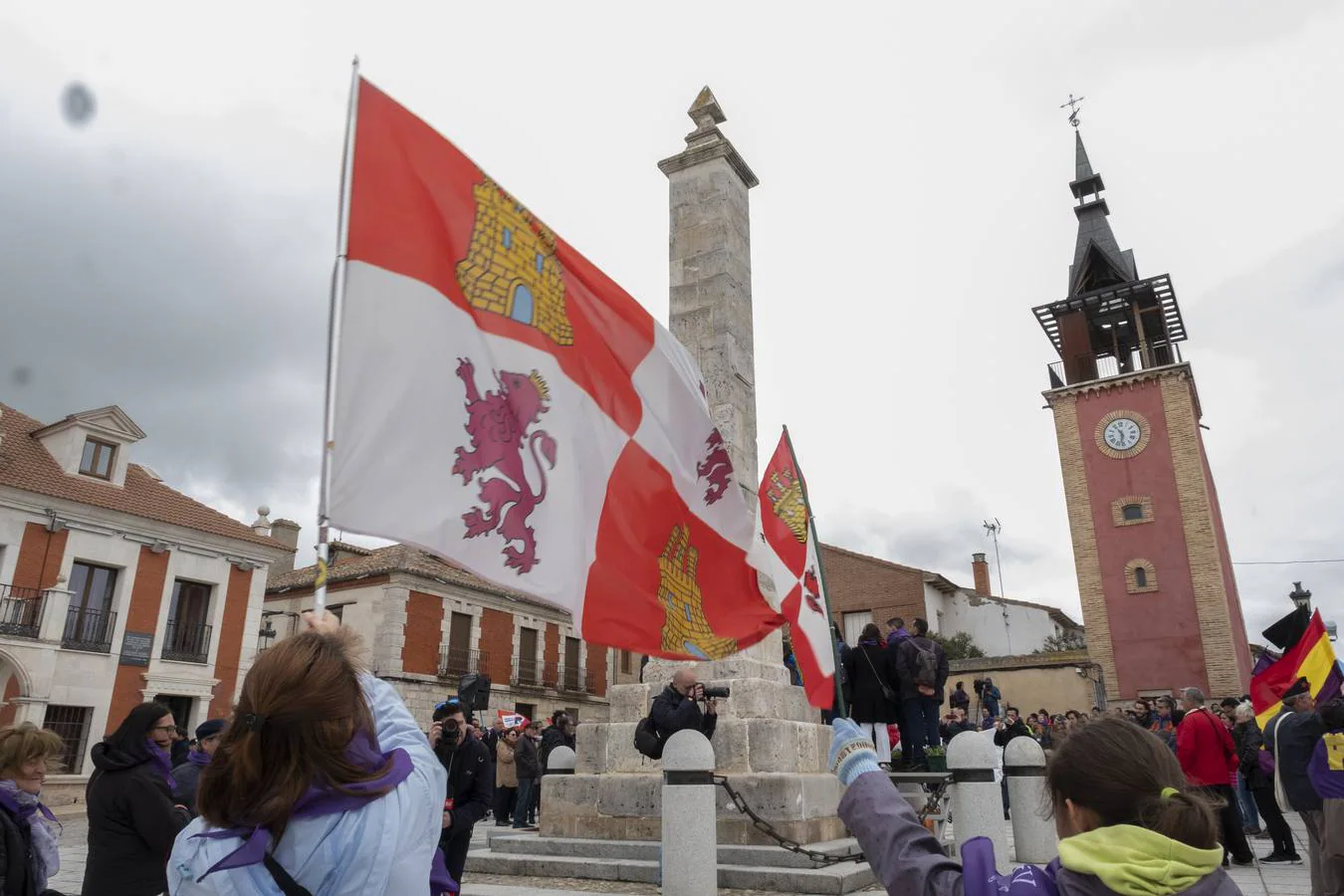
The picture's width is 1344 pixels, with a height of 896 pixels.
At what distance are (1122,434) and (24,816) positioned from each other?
38.5m

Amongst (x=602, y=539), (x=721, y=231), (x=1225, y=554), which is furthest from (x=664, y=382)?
(x=1225, y=554)

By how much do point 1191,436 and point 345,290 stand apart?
3768cm

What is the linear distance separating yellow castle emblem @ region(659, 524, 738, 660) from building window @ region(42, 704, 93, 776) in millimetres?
20422

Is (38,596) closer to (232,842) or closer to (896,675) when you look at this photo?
(896,675)

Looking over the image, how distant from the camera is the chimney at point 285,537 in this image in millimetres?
33750

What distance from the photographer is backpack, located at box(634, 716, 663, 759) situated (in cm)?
666

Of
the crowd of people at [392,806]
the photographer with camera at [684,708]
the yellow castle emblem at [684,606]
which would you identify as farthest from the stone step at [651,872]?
the crowd of people at [392,806]

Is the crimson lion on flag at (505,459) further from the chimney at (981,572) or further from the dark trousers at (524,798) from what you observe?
the chimney at (981,572)

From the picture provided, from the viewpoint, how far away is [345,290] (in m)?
3.00

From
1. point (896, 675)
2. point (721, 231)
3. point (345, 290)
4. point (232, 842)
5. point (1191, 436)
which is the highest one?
point (1191, 436)

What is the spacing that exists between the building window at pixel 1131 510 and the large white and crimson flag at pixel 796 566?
33942 mm

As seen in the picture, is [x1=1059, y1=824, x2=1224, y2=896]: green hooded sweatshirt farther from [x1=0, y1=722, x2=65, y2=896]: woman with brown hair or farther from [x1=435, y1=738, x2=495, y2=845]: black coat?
[x1=435, y1=738, x2=495, y2=845]: black coat

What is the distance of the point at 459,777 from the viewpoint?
5785 mm

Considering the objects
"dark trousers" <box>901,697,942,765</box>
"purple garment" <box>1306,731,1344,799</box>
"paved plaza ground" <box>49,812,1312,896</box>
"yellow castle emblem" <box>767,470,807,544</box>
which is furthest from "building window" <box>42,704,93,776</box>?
"purple garment" <box>1306,731,1344,799</box>
